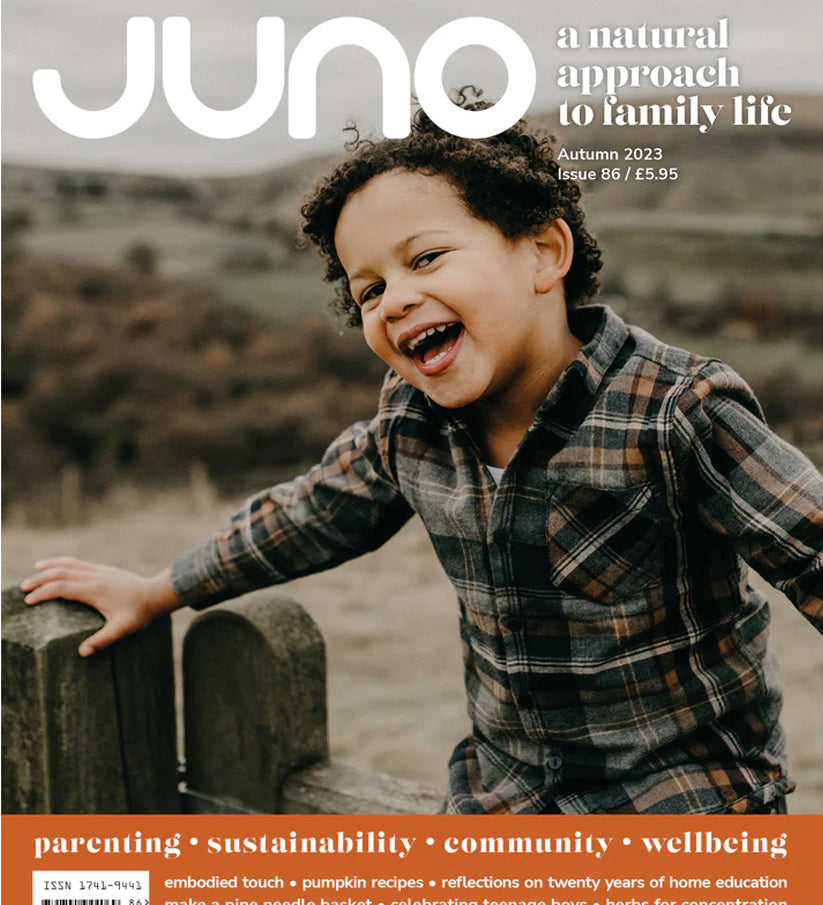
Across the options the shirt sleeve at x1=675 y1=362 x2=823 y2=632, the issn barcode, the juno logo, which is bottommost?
the issn barcode

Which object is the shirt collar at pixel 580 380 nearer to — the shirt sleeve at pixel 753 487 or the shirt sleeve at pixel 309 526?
the shirt sleeve at pixel 753 487

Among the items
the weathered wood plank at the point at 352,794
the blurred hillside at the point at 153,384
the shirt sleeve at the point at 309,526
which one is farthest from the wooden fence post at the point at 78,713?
the blurred hillside at the point at 153,384

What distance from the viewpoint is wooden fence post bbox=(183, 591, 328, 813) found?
135cm

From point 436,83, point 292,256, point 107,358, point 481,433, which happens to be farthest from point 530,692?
point 292,256

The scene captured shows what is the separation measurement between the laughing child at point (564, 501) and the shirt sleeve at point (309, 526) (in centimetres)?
6

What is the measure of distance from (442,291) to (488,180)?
185 millimetres

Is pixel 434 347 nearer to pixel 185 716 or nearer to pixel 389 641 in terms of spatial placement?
pixel 185 716

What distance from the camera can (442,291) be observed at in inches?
48.4

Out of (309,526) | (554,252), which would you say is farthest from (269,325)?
(554,252)

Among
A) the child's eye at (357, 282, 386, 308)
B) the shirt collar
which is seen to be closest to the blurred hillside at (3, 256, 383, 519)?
the child's eye at (357, 282, 386, 308)

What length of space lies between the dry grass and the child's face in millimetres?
877

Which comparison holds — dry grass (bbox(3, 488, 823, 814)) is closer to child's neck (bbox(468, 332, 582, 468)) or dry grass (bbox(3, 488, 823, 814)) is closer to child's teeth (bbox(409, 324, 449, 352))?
child's neck (bbox(468, 332, 582, 468))

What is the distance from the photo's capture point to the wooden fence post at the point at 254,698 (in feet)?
4.42

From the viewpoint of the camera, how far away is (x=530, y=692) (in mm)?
1271
